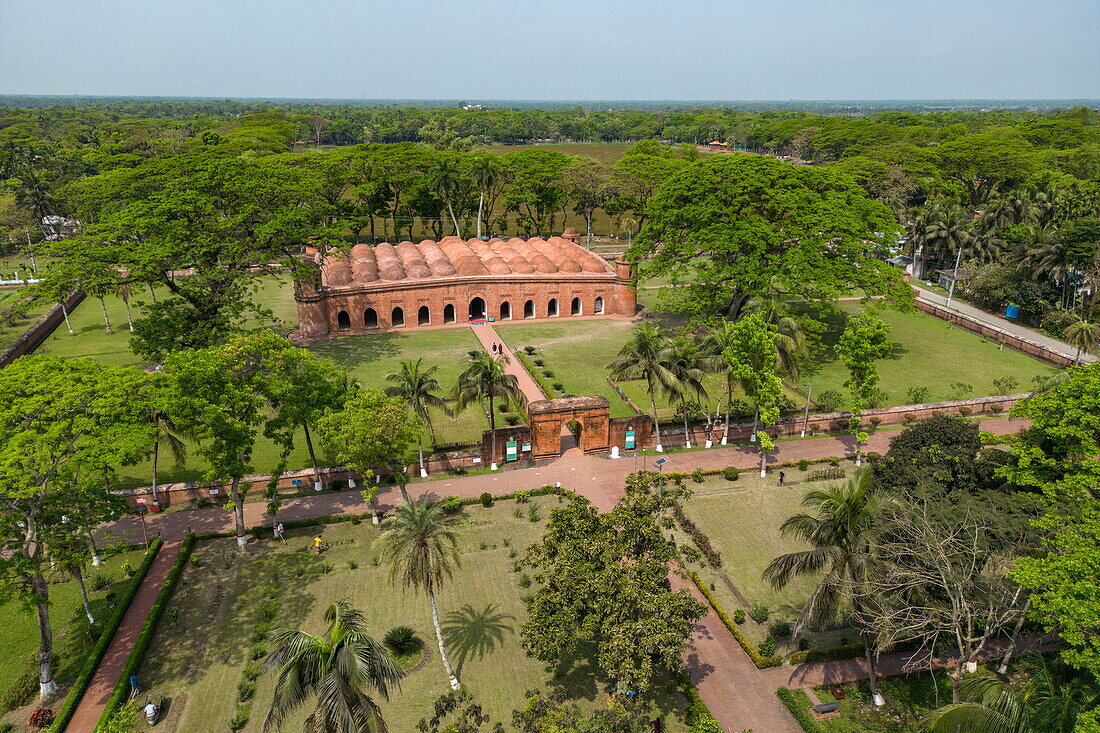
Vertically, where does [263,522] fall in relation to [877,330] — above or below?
below

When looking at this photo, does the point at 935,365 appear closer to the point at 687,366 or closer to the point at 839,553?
the point at 687,366

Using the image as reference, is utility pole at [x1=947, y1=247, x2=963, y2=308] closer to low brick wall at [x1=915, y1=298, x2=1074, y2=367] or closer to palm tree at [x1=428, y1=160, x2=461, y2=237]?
low brick wall at [x1=915, y1=298, x2=1074, y2=367]

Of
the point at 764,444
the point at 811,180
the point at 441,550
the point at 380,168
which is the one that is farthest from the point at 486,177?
the point at 441,550

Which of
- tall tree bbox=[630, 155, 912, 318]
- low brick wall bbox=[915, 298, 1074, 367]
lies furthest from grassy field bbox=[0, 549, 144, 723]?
low brick wall bbox=[915, 298, 1074, 367]

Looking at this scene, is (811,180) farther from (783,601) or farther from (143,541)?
(143,541)

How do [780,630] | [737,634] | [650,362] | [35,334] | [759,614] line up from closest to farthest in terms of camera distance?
[737,634] → [780,630] → [759,614] → [650,362] → [35,334]

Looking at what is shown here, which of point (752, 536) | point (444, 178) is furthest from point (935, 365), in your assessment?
point (444, 178)
